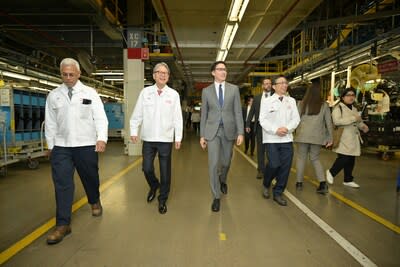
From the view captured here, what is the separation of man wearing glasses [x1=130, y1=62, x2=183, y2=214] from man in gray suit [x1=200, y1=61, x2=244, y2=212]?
0.39 metres

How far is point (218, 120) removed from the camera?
12.3 ft

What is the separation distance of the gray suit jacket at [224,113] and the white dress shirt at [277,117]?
0.45 metres

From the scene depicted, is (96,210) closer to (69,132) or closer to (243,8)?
(69,132)

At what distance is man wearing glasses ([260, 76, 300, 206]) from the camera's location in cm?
401

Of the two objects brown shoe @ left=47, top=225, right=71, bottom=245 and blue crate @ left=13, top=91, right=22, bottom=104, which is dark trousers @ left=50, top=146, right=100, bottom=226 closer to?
brown shoe @ left=47, top=225, right=71, bottom=245

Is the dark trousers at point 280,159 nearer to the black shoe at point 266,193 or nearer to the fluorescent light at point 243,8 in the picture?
the black shoe at point 266,193

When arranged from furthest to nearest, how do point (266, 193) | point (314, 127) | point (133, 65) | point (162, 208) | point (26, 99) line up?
point (133, 65)
point (26, 99)
point (314, 127)
point (266, 193)
point (162, 208)

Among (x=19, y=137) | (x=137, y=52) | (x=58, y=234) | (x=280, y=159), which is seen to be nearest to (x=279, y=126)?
(x=280, y=159)

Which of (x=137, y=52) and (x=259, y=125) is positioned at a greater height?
(x=137, y=52)

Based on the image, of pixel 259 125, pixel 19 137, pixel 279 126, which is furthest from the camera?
pixel 19 137

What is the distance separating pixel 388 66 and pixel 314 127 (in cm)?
434

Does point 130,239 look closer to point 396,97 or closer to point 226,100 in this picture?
point 226,100

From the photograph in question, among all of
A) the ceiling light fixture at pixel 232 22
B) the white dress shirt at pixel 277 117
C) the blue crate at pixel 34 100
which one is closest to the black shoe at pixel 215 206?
the white dress shirt at pixel 277 117

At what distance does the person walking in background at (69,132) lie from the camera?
3.00 meters
